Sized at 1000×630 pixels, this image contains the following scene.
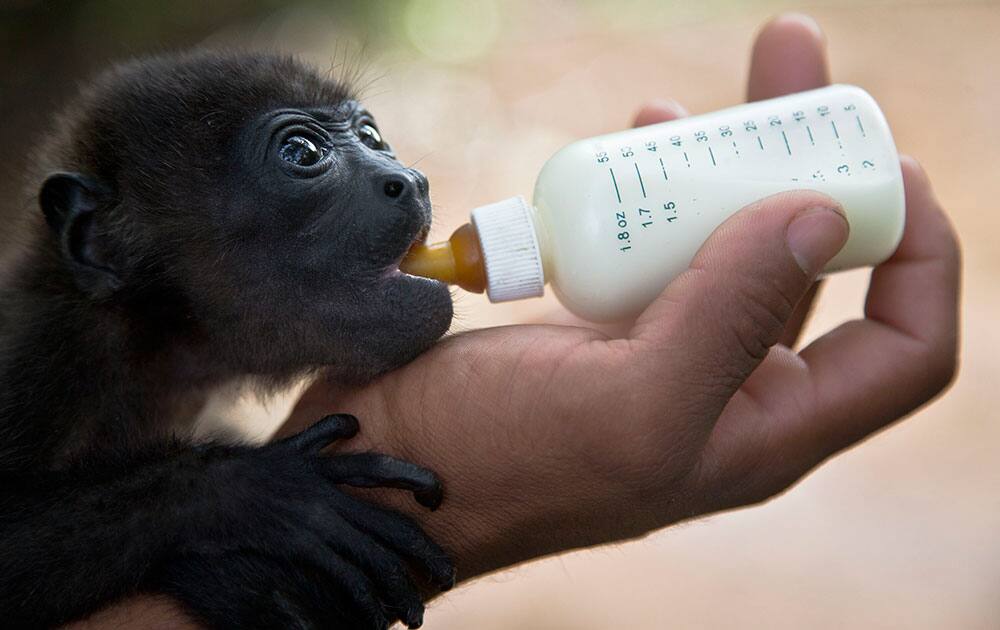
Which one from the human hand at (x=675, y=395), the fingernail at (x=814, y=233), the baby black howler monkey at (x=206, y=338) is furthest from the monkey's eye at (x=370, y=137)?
the fingernail at (x=814, y=233)

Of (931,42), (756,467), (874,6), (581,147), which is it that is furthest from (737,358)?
(874,6)

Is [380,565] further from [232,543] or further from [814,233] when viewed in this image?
[814,233]

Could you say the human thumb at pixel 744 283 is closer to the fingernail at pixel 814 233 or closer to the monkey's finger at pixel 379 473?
the fingernail at pixel 814 233

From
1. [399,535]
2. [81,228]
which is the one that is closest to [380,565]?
[399,535]

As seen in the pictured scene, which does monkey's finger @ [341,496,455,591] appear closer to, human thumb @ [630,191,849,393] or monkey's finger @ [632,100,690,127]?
human thumb @ [630,191,849,393]

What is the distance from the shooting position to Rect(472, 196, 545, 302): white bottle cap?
4.79 feet

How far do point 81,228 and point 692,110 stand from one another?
3898 millimetres

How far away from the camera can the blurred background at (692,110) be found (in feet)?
9.37

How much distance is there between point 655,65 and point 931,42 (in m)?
1.60

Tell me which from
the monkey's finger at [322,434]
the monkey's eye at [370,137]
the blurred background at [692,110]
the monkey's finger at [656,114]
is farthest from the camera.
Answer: the blurred background at [692,110]

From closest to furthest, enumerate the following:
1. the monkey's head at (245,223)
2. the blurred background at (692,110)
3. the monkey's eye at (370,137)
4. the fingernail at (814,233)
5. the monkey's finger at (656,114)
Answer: the fingernail at (814,233)
the monkey's head at (245,223)
the monkey's eye at (370,137)
the monkey's finger at (656,114)
the blurred background at (692,110)

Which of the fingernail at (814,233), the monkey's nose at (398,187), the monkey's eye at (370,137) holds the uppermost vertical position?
the monkey's eye at (370,137)

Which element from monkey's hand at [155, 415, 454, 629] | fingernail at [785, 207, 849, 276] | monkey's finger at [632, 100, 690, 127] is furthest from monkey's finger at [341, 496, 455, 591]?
monkey's finger at [632, 100, 690, 127]

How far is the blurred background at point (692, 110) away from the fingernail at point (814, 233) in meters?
0.76
